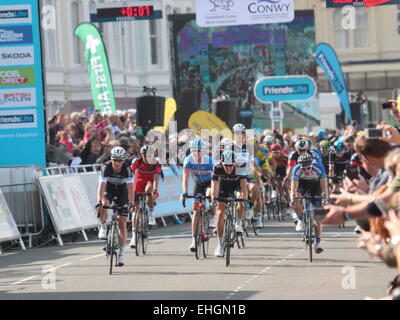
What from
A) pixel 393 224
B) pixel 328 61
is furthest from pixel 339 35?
pixel 393 224

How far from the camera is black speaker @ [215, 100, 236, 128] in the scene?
34125 mm

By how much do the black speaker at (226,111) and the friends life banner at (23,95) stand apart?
11.4 meters

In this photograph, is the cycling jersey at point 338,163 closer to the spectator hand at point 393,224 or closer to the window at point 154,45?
the spectator hand at point 393,224

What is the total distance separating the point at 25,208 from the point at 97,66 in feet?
30.8

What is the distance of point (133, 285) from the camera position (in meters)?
14.8

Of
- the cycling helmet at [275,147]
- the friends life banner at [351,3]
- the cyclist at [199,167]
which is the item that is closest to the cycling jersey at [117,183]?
the cyclist at [199,167]

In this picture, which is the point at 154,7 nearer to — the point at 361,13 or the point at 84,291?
the point at 84,291

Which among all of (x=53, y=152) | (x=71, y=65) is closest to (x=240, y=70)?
(x=71, y=65)

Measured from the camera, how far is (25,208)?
868 inches

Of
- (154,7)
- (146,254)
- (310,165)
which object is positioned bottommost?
(146,254)

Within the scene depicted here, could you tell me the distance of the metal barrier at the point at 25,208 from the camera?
22.0m

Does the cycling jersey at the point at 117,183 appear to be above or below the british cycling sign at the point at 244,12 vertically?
below
